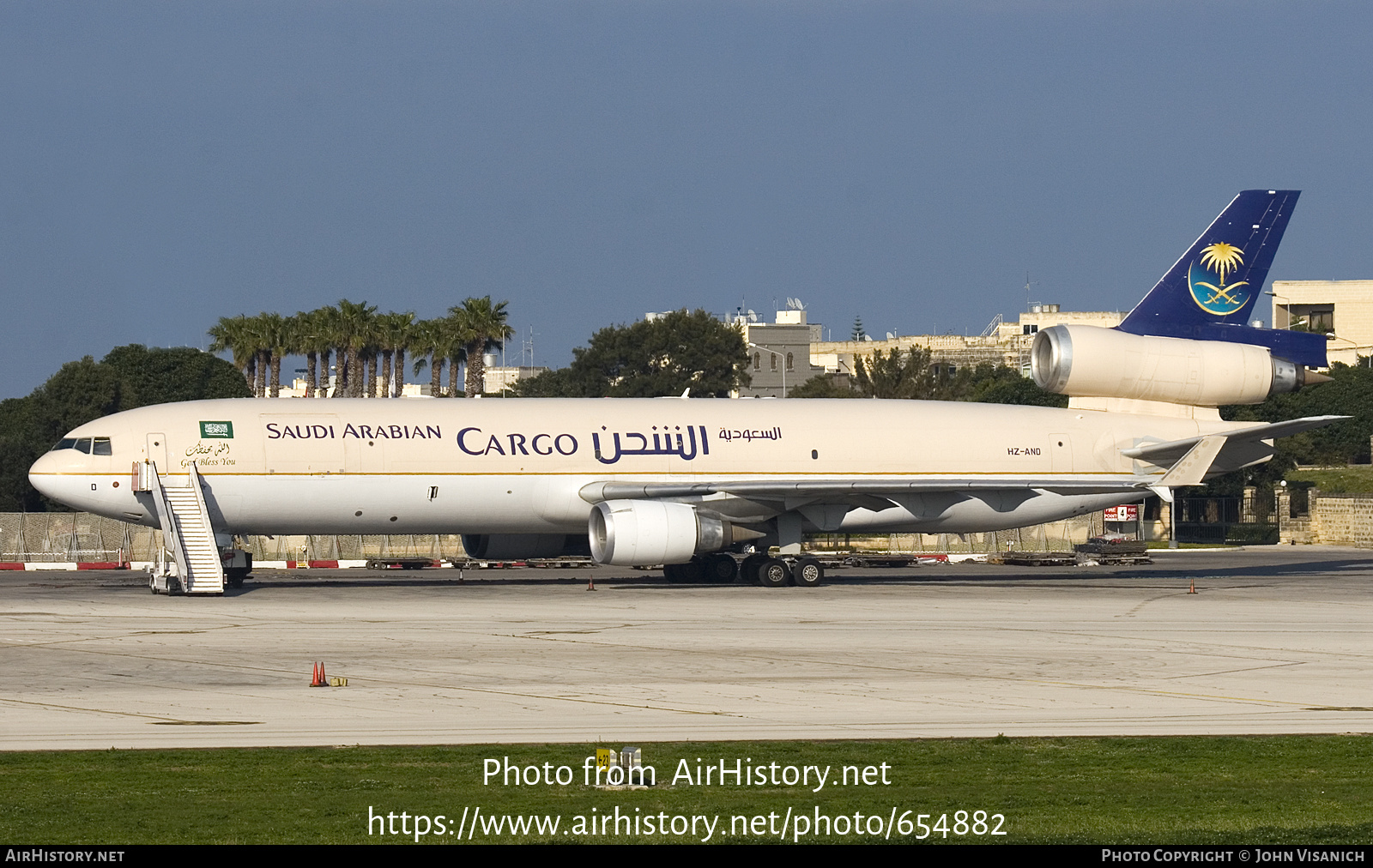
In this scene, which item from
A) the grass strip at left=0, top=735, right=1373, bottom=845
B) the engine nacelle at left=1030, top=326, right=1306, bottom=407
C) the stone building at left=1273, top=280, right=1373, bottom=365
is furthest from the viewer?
the stone building at left=1273, top=280, right=1373, bottom=365

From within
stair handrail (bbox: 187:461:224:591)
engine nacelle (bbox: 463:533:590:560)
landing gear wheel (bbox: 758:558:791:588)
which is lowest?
landing gear wheel (bbox: 758:558:791:588)

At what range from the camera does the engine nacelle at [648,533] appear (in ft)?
123

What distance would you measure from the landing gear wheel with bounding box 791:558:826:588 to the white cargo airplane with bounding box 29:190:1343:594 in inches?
1.9

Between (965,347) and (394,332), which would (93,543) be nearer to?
(394,332)

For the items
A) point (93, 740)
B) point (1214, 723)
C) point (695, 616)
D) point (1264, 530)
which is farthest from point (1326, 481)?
point (93, 740)

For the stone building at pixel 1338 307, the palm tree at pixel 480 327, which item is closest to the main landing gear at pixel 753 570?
the palm tree at pixel 480 327

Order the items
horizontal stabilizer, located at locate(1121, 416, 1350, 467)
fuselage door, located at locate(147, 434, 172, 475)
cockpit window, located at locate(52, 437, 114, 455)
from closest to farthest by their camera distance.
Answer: fuselage door, located at locate(147, 434, 172, 475), cockpit window, located at locate(52, 437, 114, 455), horizontal stabilizer, located at locate(1121, 416, 1350, 467)

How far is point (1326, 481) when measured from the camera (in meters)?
91.9

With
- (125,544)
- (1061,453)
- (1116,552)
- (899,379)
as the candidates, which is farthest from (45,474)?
(899,379)

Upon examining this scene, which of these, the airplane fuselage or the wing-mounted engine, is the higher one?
the airplane fuselage

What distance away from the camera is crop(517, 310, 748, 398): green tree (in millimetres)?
116938

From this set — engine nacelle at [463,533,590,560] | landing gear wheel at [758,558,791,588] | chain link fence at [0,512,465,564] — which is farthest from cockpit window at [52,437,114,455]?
chain link fence at [0,512,465,564]

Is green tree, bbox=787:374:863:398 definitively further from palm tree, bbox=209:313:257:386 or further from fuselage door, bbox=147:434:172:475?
fuselage door, bbox=147:434:172:475

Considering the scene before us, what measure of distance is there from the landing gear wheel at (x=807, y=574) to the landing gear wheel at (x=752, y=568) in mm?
1047
